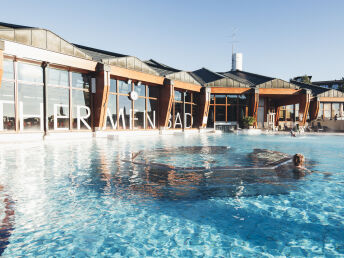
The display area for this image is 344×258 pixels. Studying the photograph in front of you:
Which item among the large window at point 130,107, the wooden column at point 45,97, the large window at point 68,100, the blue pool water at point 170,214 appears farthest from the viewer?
the large window at point 130,107

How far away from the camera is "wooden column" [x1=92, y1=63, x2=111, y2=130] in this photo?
19781 millimetres

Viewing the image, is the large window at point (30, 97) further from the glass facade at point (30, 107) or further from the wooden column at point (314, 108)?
the wooden column at point (314, 108)

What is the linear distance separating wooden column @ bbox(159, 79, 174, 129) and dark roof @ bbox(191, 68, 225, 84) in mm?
7793

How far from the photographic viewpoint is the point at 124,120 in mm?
23359

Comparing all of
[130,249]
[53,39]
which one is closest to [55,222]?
[130,249]

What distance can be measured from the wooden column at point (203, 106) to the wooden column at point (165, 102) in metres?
5.96

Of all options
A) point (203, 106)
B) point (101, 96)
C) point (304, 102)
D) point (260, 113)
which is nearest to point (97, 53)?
point (101, 96)

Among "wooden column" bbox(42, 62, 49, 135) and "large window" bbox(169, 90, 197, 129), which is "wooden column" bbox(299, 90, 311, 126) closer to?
"large window" bbox(169, 90, 197, 129)

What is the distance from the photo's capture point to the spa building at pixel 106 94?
16.0m

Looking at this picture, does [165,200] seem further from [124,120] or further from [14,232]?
[124,120]

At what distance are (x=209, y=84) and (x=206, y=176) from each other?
2580cm

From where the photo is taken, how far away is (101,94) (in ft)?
65.4

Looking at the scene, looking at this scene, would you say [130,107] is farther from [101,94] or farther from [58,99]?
[58,99]

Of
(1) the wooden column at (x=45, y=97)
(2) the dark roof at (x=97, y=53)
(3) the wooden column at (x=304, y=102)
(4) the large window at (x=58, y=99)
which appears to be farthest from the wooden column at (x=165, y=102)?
(3) the wooden column at (x=304, y=102)
